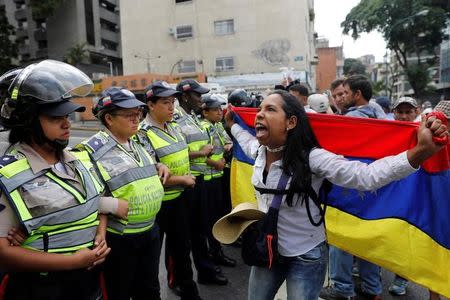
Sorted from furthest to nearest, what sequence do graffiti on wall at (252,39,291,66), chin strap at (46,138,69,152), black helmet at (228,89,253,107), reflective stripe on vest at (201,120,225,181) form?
1. graffiti on wall at (252,39,291,66)
2. black helmet at (228,89,253,107)
3. reflective stripe on vest at (201,120,225,181)
4. chin strap at (46,138,69,152)

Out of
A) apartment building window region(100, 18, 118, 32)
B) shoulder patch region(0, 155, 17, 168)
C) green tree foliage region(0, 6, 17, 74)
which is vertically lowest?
shoulder patch region(0, 155, 17, 168)

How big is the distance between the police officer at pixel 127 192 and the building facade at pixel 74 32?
153 ft

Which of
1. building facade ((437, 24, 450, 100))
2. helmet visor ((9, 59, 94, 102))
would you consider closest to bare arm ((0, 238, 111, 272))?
helmet visor ((9, 59, 94, 102))

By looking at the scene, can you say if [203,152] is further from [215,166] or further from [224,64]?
[224,64]

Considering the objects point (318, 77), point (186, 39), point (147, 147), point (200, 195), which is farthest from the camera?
point (318, 77)

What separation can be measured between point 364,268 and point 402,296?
59cm

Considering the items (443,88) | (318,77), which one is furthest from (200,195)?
(318,77)

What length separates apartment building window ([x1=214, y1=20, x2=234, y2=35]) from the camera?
36.2m

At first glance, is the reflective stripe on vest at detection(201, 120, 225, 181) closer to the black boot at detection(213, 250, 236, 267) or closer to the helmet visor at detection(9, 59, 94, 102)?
the black boot at detection(213, 250, 236, 267)

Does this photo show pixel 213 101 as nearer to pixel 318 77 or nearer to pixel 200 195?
pixel 200 195

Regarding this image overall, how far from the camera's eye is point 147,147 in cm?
352

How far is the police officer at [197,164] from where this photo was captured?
173 inches

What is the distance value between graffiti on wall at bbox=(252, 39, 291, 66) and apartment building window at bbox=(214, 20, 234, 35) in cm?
310

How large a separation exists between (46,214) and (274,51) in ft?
113
